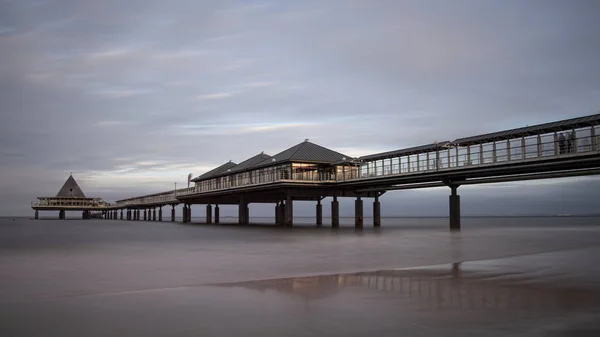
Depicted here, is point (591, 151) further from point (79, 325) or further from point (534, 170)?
point (79, 325)

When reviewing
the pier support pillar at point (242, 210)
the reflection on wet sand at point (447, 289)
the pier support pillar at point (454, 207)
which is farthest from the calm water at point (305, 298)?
the pier support pillar at point (242, 210)

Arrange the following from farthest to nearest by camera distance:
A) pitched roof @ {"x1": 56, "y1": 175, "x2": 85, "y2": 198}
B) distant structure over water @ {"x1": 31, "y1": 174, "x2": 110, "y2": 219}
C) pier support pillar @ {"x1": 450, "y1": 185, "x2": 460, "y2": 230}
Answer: pitched roof @ {"x1": 56, "y1": 175, "x2": 85, "y2": 198} < distant structure over water @ {"x1": 31, "y1": 174, "x2": 110, "y2": 219} < pier support pillar @ {"x1": 450, "y1": 185, "x2": 460, "y2": 230}

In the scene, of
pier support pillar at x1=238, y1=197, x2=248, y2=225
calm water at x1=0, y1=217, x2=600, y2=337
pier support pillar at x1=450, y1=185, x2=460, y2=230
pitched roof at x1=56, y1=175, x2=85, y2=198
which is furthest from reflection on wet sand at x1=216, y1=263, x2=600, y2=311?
pitched roof at x1=56, y1=175, x2=85, y2=198

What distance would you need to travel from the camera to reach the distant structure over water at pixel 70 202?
504ft

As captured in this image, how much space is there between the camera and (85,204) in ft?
531

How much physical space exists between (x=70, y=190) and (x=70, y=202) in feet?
20.2

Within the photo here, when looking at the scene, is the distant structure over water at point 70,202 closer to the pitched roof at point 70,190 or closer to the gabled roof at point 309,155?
the pitched roof at point 70,190

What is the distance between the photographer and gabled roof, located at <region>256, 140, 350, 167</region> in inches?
2370

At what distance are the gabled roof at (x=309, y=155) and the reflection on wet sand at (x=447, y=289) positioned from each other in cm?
4510

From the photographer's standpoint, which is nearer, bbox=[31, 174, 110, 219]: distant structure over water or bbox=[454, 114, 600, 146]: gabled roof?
bbox=[454, 114, 600, 146]: gabled roof

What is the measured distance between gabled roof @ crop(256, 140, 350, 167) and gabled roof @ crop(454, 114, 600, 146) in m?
21.1

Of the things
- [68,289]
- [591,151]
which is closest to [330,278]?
[68,289]

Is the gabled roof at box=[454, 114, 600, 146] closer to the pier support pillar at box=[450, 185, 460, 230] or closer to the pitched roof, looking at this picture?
the pier support pillar at box=[450, 185, 460, 230]

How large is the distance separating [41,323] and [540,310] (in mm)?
8893
